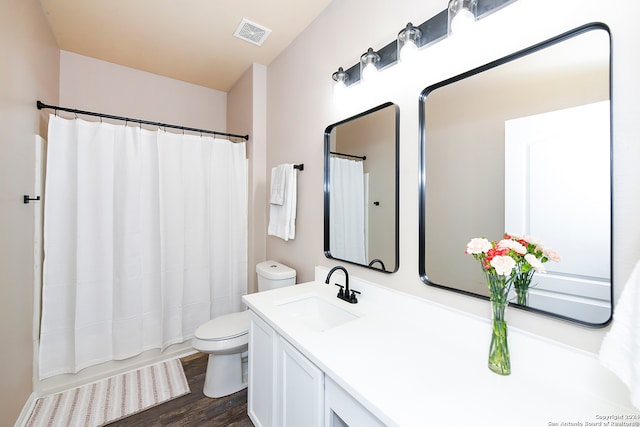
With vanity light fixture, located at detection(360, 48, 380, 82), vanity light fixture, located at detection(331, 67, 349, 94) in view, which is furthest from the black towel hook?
vanity light fixture, located at detection(360, 48, 380, 82)

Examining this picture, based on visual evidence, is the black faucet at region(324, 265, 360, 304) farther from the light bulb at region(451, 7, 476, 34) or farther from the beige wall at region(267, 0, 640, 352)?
the light bulb at region(451, 7, 476, 34)

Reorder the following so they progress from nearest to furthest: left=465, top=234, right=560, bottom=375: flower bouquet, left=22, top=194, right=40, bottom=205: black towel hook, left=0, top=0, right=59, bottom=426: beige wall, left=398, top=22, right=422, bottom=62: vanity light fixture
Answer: left=465, top=234, right=560, bottom=375: flower bouquet → left=398, top=22, right=422, bottom=62: vanity light fixture → left=0, top=0, right=59, bottom=426: beige wall → left=22, top=194, right=40, bottom=205: black towel hook

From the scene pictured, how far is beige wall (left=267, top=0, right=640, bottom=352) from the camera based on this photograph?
0.71 meters

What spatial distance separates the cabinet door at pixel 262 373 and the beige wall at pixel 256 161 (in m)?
1.10

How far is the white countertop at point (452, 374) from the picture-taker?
26.8 inches

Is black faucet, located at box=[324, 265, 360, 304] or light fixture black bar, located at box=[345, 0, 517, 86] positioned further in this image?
black faucet, located at box=[324, 265, 360, 304]

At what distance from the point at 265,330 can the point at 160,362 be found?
1.49 metres

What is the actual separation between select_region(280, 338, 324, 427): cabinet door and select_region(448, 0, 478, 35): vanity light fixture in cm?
137

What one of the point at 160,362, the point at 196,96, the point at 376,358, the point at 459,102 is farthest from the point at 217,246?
the point at 459,102

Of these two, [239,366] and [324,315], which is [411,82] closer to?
[324,315]

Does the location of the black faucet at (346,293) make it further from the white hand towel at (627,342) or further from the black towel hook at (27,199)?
the black towel hook at (27,199)

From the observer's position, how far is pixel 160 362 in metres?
2.16

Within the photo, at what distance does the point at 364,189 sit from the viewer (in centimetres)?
150

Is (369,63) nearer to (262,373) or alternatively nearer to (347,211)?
(347,211)
